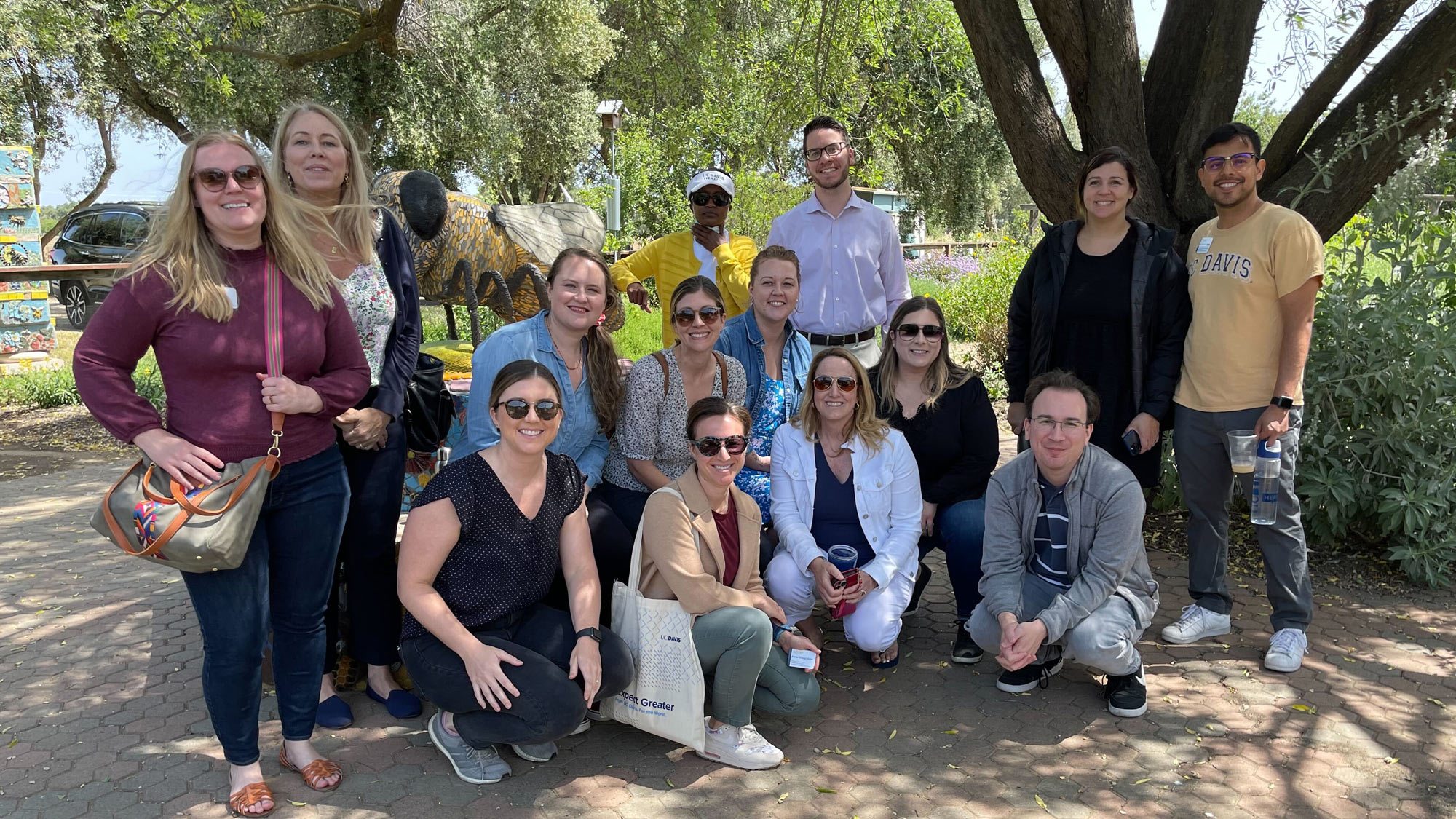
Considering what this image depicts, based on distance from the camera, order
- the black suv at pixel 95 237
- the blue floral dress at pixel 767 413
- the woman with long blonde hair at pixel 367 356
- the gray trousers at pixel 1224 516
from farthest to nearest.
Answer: the black suv at pixel 95 237 < the blue floral dress at pixel 767 413 < the gray trousers at pixel 1224 516 < the woman with long blonde hair at pixel 367 356

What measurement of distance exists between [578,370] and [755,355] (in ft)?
2.71

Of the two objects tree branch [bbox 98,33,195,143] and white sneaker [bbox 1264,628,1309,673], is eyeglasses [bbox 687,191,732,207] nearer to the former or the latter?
white sneaker [bbox 1264,628,1309,673]

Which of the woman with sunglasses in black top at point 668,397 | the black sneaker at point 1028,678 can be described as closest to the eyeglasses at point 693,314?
the woman with sunglasses in black top at point 668,397

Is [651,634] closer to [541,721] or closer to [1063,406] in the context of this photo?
[541,721]

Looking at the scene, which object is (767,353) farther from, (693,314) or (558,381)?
(558,381)

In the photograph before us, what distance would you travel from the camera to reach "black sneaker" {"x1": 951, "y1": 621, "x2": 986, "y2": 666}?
3.94 m

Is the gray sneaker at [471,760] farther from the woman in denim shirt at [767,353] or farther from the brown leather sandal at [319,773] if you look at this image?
the woman in denim shirt at [767,353]

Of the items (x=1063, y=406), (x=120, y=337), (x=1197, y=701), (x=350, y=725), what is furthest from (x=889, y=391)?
(x=120, y=337)

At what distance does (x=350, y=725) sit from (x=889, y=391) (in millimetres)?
2482

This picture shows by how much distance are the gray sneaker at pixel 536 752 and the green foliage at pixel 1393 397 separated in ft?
12.9

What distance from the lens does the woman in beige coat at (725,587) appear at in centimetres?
315

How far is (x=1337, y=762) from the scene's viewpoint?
315 centimetres

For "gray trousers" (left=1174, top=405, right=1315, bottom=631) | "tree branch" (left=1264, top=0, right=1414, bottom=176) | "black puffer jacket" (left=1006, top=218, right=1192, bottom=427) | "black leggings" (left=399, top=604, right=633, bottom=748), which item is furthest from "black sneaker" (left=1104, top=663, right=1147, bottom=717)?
"tree branch" (left=1264, top=0, right=1414, bottom=176)

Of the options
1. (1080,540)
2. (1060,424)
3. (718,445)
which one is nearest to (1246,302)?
(1060,424)
